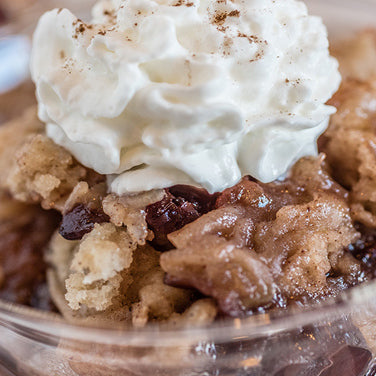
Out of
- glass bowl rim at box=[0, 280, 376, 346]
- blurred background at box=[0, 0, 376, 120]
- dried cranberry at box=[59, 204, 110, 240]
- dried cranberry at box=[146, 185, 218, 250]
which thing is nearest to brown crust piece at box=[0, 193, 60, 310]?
dried cranberry at box=[59, 204, 110, 240]

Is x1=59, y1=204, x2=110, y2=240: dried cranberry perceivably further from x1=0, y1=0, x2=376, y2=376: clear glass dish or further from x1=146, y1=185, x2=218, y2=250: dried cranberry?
x1=0, y1=0, x2=376, y2=376: clear glass dish

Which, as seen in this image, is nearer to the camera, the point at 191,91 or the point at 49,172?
the point at 191,91

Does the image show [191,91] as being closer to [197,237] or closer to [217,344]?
[197,237]

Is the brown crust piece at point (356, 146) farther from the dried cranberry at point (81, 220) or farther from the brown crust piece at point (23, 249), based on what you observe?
the brown crust piece at point (23, 249)

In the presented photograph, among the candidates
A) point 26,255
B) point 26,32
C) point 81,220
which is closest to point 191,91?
point 81,220

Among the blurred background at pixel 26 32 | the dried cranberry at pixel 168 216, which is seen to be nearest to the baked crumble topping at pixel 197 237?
the dried cranberry at pixel 168 216

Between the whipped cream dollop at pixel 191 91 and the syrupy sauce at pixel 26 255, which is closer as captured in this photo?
the whipped cream dollop at pixel 191 91

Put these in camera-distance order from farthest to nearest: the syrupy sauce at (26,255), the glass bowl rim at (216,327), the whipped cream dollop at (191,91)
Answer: the syrupy sauce at (26,255) < the whipped cream dollop at (191,91) < the glass bowl rim at (216,327)
